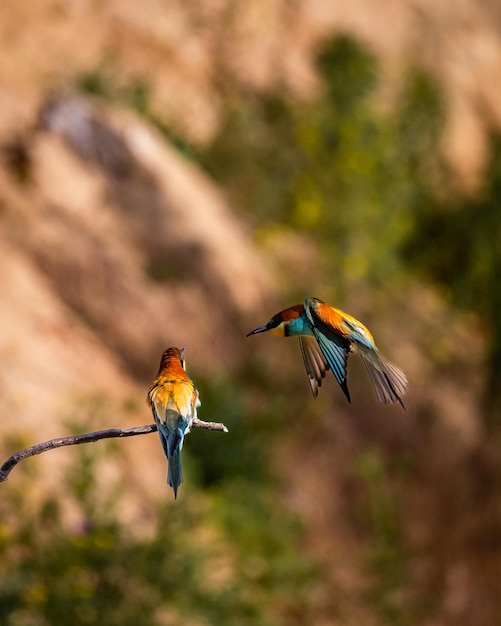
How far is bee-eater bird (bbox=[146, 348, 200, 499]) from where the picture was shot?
79.7 inches

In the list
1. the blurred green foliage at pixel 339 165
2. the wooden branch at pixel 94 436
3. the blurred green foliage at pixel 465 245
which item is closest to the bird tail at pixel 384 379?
the wooden branch at pixel 94 436

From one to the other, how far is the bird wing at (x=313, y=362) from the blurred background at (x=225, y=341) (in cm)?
479

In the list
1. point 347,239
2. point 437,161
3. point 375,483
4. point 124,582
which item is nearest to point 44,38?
point 347,239

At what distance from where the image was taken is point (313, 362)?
2.10 meters

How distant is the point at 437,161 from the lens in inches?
725

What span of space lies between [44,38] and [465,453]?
880cm

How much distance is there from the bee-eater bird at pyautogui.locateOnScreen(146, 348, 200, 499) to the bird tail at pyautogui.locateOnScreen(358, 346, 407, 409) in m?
0.39

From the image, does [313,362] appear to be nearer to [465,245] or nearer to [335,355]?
[335,355]

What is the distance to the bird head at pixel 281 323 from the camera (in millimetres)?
2002

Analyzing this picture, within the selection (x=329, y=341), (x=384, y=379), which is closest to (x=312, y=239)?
(x=329, y=341)

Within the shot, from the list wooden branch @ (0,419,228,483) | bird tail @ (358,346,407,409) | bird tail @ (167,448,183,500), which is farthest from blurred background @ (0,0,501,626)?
bird tail @ (358,346,407,409)

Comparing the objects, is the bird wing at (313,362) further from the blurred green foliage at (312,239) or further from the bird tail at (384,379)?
the blurred green foliage at (312,239)

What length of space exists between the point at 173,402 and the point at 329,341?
373mm

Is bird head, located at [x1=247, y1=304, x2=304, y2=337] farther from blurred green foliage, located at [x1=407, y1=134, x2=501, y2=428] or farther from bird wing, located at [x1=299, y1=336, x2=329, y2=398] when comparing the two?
blurred green foliage, located at [x1=407, y1=134, x2=501, y2=428]
